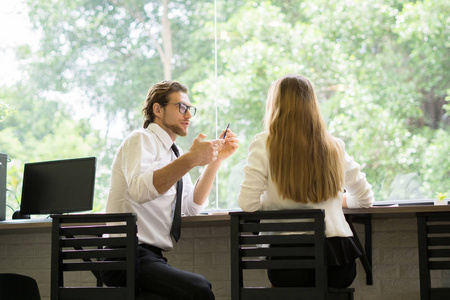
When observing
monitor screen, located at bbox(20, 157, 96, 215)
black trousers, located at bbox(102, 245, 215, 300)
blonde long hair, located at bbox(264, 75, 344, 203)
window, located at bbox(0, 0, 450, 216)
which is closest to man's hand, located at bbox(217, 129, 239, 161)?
blonde long hair, located at bbox(264, 75, 344, 203)

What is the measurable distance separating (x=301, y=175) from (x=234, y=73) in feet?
6.47

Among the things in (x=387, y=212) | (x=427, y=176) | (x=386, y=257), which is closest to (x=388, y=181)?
(x=427, y=176)

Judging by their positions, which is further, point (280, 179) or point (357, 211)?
point (357, 211)

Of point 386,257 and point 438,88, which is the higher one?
point 438,88

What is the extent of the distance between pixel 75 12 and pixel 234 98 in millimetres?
1439

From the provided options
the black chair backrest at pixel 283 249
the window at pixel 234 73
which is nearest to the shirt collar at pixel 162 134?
the black chair backrest at pixel 283 249

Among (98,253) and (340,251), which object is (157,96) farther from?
(340,251)

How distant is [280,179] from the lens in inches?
94.1

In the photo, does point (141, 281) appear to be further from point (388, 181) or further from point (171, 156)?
point (388, 181)

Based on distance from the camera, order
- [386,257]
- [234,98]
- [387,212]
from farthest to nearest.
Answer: [234,98] → [386,257] → [387,212]

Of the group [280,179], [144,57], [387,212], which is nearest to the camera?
[280,179]

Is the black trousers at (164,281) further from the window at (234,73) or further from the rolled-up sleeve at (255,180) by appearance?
the window at (234,73)

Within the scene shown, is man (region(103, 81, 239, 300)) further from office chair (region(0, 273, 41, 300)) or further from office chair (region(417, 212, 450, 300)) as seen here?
office chair (region(0, 273, 41, 300))

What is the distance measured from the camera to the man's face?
307cm
